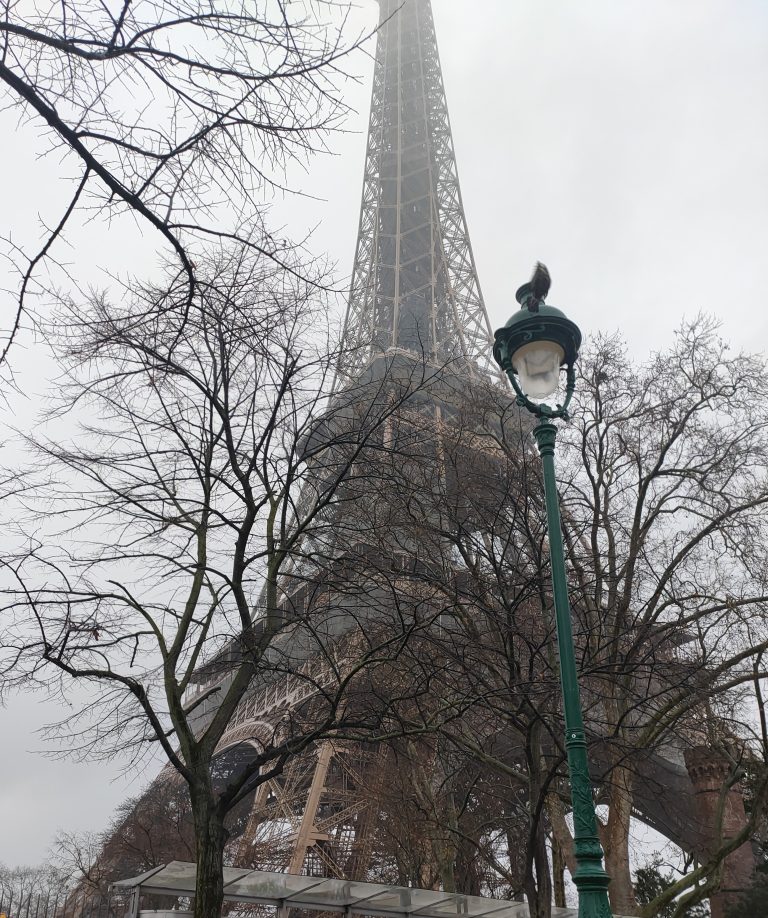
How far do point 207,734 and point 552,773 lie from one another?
3.91m

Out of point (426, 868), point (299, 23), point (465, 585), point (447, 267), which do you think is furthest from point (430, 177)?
point (299, 23)

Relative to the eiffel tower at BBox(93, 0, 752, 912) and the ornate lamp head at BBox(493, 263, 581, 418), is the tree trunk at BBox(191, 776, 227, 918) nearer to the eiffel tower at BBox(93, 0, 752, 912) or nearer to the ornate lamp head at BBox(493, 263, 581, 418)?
the ornate lamp head at BBox(493, 263, 581, 418)

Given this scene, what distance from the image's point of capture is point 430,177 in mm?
71188

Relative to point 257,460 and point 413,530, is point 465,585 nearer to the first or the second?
point 413,530

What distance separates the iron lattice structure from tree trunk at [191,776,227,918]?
47.3m

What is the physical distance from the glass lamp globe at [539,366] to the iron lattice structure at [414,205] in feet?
155

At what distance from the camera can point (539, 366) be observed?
7.09 meters

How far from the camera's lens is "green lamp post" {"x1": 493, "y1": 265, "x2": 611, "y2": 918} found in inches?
235

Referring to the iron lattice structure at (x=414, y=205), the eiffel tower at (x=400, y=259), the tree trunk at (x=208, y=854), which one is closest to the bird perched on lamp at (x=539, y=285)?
the tree trunk at (x=208, y=854)

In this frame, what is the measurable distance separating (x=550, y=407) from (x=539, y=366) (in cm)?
39

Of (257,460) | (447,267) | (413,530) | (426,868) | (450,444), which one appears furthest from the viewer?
(447,267)

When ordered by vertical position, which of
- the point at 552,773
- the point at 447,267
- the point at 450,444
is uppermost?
the point at 447,267

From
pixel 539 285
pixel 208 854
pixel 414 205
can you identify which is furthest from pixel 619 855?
pixel 414 205

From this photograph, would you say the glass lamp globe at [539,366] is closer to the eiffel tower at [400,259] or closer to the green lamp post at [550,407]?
the green lamp post at [550,407]
